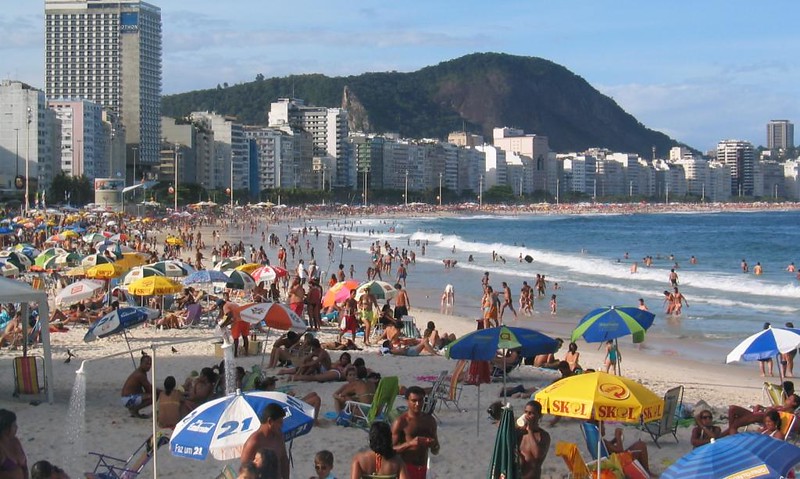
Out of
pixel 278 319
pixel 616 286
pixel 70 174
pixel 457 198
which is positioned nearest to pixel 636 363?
pixel 278 319

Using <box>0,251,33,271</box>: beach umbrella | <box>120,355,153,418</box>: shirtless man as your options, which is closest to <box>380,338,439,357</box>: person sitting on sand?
<box>120,355,153,418</box>: shirtless man

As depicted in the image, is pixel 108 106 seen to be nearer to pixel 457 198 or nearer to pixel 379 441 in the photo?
pixel 457 198

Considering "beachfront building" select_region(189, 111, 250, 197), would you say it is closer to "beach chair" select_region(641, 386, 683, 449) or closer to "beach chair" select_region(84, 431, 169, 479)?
"beach chair" select_region(641, 386, 683, 449)

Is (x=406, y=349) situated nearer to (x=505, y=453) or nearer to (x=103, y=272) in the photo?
(x=103, y=272)

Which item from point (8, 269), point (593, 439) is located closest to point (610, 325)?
point (593, 439)

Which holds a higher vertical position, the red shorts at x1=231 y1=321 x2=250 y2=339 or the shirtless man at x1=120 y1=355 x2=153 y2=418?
the red shorts at x1=231 y1=321 x2=250 y2=339

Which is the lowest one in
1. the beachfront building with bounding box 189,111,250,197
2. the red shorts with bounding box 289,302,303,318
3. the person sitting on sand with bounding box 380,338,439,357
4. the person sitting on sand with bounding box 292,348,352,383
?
the person sitting on sand with bounding box 380,338,439,357
